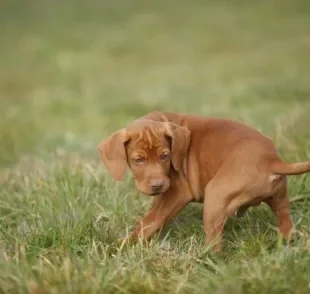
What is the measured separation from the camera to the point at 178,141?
5273 millimetres

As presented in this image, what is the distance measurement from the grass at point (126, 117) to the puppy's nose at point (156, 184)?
0.33 m

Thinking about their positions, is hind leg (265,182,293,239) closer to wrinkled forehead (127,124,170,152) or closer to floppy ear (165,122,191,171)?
floppy ear (165,122,191,171)

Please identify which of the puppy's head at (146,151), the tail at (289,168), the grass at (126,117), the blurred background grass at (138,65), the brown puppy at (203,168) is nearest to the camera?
the grass at (126,117)

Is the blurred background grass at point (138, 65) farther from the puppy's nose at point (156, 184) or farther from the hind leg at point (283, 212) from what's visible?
the puppy's nose at point (156, 184)

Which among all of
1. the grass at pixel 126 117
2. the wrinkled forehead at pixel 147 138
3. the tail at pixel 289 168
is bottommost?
the grass at pixel 126 117

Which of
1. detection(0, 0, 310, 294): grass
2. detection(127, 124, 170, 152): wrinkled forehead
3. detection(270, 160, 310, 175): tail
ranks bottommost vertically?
detection(0, 0, 310, 294): grass

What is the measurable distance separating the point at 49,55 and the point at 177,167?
11183 millimetres

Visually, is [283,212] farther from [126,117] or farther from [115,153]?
[126,117]

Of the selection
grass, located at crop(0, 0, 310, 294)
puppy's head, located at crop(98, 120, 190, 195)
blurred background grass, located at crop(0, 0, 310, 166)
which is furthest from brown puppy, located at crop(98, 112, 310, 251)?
blurred background grass, located at crop(0, 0, 310, 166)

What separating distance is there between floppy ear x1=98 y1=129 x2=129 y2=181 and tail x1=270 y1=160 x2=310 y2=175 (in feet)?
3.15

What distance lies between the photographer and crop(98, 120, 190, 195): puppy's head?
17.0ft

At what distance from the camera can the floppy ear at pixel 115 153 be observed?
521 centimetres

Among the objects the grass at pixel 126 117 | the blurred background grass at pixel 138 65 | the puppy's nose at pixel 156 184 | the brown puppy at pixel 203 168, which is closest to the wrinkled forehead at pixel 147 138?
the brown puppy at pixel 203 168

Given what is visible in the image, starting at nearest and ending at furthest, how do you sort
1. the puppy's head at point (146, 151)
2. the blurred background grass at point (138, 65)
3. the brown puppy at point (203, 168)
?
the brown puppy at point (203, 168)
the puppy's head at point (146, 151)
the blurred background grass at point (138, 65)
